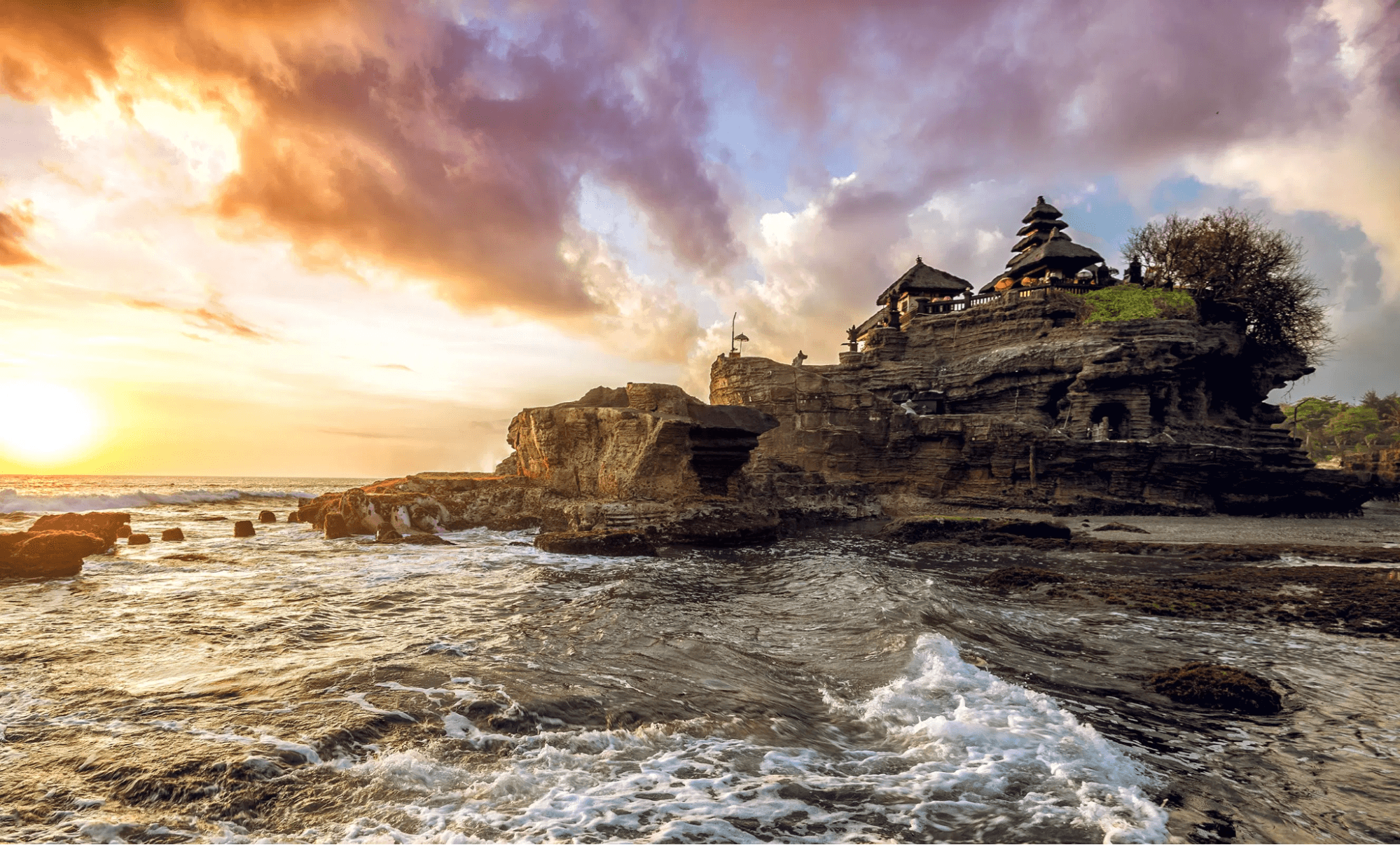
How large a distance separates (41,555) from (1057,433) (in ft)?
124

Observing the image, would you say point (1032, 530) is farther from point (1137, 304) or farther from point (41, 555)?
point (41, 555)

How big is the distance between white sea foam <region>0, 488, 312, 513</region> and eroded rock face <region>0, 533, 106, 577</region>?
93.7 ft

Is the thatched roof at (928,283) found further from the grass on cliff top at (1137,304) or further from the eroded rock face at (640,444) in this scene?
the eroded rock face at (640,444)

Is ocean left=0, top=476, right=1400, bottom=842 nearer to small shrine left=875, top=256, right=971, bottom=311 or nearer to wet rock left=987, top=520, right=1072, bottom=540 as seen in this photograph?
wet rock left=987, top=520, right=1072, bottom=540

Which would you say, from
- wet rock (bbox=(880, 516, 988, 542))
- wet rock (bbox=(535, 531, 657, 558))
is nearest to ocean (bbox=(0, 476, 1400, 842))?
wet rock (bbox=(535, 531, 657, 558))

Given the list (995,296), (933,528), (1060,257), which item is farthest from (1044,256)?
(933,528)

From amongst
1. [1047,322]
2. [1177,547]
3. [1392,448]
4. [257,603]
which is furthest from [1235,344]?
[257,603]

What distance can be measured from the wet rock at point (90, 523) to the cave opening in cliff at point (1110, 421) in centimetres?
4480

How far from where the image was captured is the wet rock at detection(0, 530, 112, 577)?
12.5 metres

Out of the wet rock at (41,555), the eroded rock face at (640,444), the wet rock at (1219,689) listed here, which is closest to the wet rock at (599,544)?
the eroded rock face at (640,444)

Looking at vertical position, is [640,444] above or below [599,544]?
above

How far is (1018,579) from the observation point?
519 inches

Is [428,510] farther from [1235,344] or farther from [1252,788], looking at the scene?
[1235,344]

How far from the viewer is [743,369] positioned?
3312 cm
